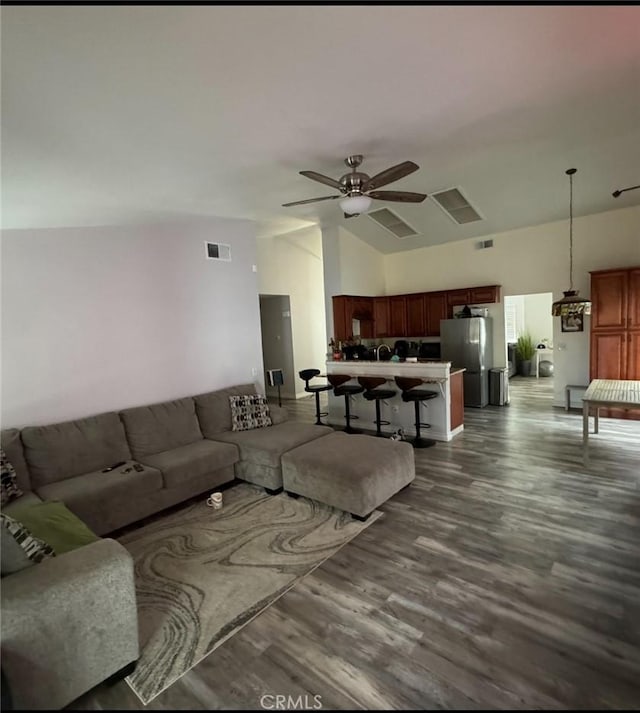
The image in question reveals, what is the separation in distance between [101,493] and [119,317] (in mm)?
1790

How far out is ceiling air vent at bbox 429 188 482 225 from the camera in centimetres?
578

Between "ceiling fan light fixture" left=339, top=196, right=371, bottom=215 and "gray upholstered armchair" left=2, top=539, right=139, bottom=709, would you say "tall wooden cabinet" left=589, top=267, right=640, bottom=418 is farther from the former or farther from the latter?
"gray upholstered armchair" left=2, top=539, right=139, bottom=709

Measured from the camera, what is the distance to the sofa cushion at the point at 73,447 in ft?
9.95

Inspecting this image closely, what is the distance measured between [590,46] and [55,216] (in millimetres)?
4098

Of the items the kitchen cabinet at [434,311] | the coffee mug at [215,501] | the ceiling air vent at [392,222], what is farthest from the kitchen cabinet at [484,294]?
the coffee mug at [215,501]

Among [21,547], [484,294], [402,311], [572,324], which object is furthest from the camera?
[402,311]

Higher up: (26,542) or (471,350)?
(471,350)

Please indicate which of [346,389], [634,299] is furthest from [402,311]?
[634,299]

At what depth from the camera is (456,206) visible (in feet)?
20.3

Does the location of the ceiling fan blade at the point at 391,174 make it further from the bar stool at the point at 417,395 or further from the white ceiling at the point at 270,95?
the bar stool at the point at 417,395

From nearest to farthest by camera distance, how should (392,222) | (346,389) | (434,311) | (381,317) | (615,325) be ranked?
1. (346,389)
2. (615,325)
3. (392,222)
4. (434,311)
5. (381,317)

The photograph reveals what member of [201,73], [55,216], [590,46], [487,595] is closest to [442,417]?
[487,595]

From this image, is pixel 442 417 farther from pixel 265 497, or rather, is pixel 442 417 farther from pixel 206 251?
pixel 206 251

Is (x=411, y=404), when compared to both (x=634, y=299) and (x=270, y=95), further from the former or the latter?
(x=270, y=95)
